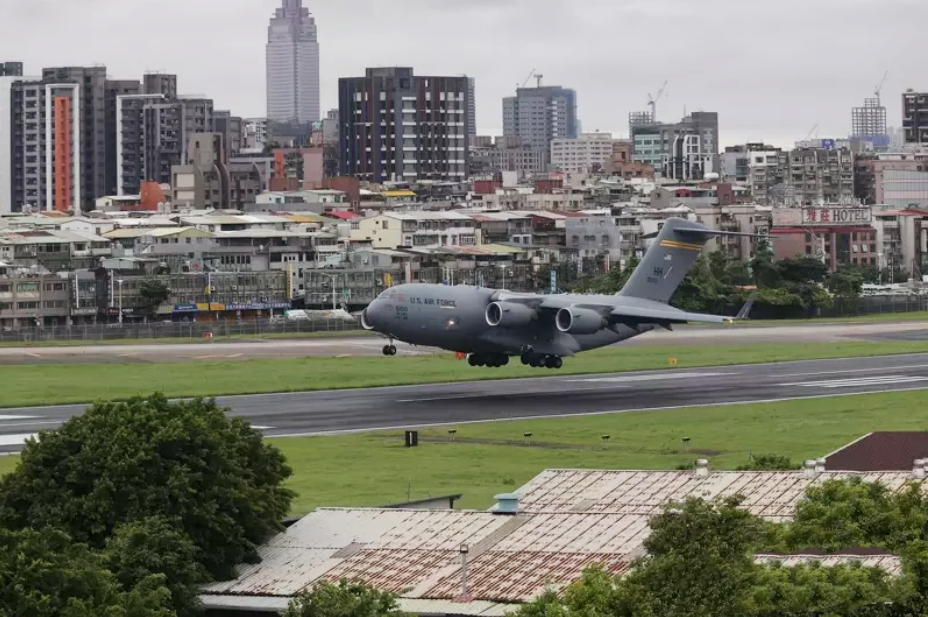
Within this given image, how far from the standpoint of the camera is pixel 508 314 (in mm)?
94562

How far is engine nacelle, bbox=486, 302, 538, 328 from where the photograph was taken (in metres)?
94.4

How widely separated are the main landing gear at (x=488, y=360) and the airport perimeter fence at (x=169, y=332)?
146 ft

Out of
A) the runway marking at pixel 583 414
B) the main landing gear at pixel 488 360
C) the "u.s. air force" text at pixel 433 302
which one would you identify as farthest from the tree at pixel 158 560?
the main landing gear at pixel 488 360

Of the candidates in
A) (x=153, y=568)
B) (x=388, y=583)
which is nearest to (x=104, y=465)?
(x=153, y=568)

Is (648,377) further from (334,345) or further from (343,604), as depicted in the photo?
(343,604)

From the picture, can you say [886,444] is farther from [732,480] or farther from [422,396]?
[422,396]

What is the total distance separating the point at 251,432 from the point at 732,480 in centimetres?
1184

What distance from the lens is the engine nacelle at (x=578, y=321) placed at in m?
95.4

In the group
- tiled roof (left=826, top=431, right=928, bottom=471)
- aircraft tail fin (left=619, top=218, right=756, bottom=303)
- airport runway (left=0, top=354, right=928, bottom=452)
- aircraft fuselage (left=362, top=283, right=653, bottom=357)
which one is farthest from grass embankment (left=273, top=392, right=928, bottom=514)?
aircraft tail fin (left=619, top=218, right=756, bottom=303)

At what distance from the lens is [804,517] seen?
121ft

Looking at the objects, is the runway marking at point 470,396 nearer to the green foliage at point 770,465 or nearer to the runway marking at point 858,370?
the runway marking at point 858,370

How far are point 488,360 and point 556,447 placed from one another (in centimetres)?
2720

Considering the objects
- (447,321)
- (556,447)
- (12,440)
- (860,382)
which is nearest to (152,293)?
(447,321)

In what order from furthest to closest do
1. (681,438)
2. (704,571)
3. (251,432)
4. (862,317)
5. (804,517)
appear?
(862,317)
(681,438)
(251,432)
(804,517)
(704,571)
